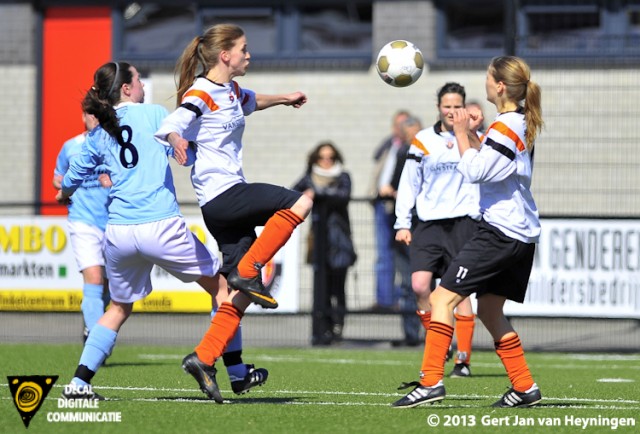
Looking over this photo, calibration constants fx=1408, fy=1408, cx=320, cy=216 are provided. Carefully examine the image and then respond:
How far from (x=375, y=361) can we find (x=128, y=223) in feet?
16.4

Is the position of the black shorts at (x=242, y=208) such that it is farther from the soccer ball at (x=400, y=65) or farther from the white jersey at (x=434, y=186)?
the white jersey at (x=434, y=186)

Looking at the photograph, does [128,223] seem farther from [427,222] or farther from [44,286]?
[44,286]

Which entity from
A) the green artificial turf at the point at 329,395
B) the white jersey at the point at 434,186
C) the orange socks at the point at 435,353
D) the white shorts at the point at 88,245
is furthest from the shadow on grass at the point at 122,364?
the orange socks at the point at 435,353

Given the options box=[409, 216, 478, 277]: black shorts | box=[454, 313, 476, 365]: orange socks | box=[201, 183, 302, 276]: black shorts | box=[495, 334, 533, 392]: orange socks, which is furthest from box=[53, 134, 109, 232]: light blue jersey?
box=[495, 334, 533, 392]: orange socks

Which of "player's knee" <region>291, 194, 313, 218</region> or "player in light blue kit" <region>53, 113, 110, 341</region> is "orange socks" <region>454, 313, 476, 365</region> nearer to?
"player in light blue kit" <region>53, 113, 110, 341</region>

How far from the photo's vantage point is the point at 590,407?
8469mm

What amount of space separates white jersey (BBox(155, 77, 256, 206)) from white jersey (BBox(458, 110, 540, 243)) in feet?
4.46

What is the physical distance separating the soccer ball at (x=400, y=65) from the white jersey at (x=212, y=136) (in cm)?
197

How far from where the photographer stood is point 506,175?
26.6 feet

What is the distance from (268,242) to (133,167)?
0.97 meters

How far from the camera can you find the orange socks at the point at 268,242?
8078mm

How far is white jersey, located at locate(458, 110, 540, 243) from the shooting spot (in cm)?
805

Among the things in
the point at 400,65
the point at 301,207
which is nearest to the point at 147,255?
the point at 301,207

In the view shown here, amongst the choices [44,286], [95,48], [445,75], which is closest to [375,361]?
[44,286]
